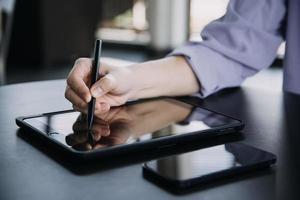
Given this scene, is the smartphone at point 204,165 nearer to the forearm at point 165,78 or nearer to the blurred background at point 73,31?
the forearm at point 165,78

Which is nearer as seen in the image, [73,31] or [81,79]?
[81,79]

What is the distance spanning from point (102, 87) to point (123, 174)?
23 cm

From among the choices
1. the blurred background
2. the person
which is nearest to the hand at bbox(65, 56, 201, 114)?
the person

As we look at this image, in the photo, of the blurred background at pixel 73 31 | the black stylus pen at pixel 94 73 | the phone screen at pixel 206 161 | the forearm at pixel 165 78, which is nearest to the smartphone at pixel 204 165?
the phone screen at pixel 206 161

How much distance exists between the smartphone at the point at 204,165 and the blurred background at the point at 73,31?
2.95 metres

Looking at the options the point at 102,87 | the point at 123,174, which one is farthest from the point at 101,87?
the point at 123,174

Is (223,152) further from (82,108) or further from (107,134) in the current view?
(82,108)

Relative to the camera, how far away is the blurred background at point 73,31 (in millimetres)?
3723

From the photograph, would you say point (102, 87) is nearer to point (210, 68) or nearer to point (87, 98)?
point (87, 98)

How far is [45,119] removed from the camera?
0.65m

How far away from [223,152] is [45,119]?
0.76 feet

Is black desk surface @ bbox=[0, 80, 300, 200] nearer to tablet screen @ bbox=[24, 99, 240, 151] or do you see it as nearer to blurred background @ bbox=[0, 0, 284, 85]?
tablet screen @ bbox=[24, 99, 240, 151]

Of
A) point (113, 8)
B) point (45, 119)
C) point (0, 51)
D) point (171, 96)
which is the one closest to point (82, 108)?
point (45, 119)

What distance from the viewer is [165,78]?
859mm
